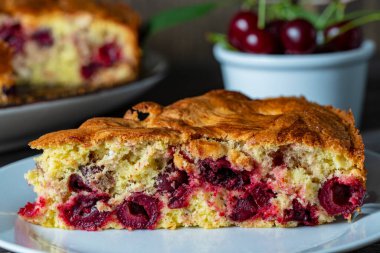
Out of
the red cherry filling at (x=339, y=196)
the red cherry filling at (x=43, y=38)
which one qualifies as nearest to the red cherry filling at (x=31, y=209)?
the red cherry filling at (x=339, y=196)

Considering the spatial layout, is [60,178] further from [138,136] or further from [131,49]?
[131,49]

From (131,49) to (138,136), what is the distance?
7.10 feet

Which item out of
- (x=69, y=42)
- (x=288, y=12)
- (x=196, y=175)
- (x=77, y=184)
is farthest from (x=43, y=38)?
(x=196, y=175)

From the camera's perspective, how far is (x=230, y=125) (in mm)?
2314

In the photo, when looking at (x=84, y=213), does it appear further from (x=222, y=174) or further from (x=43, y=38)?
(x=43, y=38)

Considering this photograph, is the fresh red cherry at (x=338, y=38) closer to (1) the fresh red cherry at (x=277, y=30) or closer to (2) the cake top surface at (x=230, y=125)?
(1) the fresh red cherry at (x=277, y=30)

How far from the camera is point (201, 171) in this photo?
2.30 meters

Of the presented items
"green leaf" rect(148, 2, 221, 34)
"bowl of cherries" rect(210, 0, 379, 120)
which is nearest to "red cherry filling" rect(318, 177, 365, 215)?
"bowl of cherries" rect(210, 0, 379, 120)

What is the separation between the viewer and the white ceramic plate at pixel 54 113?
10.2ft

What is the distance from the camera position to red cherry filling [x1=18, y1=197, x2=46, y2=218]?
2267 mm

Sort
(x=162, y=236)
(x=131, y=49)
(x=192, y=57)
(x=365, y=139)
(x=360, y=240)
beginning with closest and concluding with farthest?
(x=360, y=240)
(x=162, y=236)
(x=365, y=139)
(x=131, y=49)
(x=192, y=57)

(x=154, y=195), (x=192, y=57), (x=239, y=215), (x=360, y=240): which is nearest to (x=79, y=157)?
(x=154, y=195)

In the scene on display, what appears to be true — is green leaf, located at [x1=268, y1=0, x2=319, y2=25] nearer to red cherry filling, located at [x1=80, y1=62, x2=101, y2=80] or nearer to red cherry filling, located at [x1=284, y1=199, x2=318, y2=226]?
red cherry filling, located at [x1=80, y1=62, x2=101, y2=80]

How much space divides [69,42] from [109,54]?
260 millimetres
